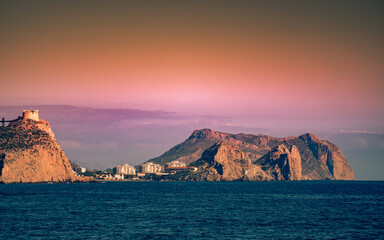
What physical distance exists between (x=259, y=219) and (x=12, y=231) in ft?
162

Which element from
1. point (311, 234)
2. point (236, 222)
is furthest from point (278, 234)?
point (236, 222)

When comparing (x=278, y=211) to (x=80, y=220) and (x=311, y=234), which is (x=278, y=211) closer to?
(x=311, y=234)

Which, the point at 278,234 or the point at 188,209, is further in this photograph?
the point at 188,209

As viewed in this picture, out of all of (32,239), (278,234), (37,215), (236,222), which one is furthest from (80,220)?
(278,234)

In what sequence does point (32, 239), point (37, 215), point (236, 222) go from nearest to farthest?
point (32, 239)
point (236, 222)
point (37, 215)

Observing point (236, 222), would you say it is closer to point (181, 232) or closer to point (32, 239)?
point (181, 232)

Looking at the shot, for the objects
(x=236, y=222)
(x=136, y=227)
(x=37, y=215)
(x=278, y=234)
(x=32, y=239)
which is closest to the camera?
(x=32, y=239)

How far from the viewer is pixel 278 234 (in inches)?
3098

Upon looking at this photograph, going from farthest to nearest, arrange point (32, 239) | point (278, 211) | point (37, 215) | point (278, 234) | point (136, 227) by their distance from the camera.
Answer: point (278, 211) < point (37, 215) < point (136, 227) < point (278, 234) < point (32, 239)

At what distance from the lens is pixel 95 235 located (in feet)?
252

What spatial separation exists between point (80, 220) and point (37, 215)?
47.7 feet

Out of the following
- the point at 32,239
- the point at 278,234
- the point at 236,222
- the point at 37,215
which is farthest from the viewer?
the point at 37,215

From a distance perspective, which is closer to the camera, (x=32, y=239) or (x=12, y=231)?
(x=32, y=239)

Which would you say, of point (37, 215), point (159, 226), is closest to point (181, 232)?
point (159, 226)
